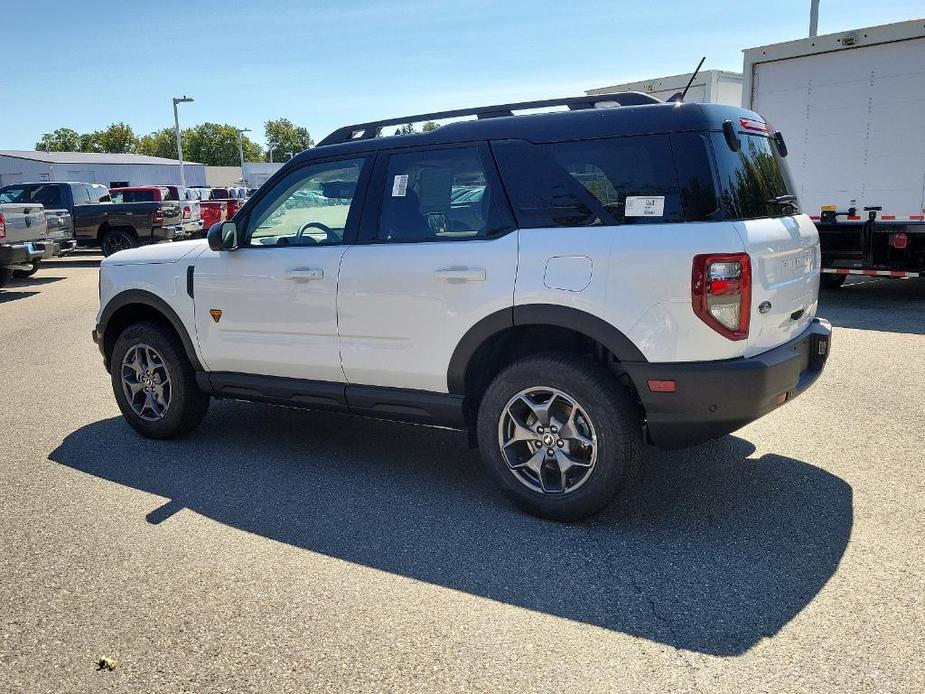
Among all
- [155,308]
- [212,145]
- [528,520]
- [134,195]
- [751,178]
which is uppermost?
[212,145]

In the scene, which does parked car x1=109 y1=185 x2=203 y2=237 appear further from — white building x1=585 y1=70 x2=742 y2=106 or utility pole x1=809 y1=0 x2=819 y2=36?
utility pole x1=809 y1=0 x2=819 y2=36

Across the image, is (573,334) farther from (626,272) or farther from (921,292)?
(921,292)

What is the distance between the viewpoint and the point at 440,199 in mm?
4270

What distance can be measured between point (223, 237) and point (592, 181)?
7.56 feet

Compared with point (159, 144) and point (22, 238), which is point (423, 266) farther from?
point (159, 144)

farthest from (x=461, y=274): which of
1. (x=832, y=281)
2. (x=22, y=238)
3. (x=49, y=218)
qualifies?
(x=49, y=218)

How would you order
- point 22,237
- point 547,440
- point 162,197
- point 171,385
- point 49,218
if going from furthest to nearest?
point 162,197 < point 49,218 < point 22,237 < point 171,385 < point 547,440

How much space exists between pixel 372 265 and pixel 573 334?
3.80ft

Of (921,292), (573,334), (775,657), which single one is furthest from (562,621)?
(921,292)

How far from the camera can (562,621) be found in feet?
10.1

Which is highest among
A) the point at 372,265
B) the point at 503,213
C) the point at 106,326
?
the point at 503,213

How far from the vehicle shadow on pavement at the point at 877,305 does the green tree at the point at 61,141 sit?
476 ft

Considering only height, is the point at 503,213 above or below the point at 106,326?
above

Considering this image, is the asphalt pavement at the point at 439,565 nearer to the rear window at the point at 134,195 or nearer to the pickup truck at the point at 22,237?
the pickup truck at the point at 22,237
